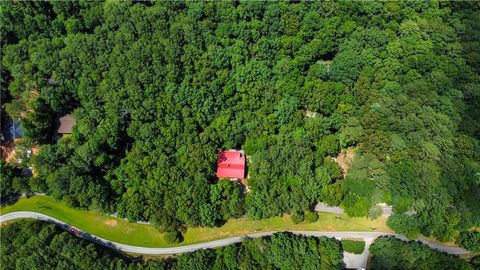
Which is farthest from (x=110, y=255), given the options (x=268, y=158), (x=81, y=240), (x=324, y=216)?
(x=324, y=216)

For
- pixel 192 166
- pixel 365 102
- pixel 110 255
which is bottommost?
pixel 110 255

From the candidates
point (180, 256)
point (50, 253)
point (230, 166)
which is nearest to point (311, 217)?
point (230, 166)

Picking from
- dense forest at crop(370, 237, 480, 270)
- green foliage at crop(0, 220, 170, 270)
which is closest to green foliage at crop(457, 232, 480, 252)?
dense forest at crop(370, 237, 480, 270)

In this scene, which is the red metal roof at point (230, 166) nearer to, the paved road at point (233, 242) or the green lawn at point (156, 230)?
the green lawn at point (156, 230)

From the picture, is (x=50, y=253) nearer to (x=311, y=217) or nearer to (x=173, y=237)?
(x=173, y=237)

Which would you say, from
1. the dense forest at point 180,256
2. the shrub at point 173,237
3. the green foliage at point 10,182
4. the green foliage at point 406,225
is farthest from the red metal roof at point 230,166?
the green foliage at point 10,182

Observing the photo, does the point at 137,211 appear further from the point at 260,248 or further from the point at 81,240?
the point at 260,248
